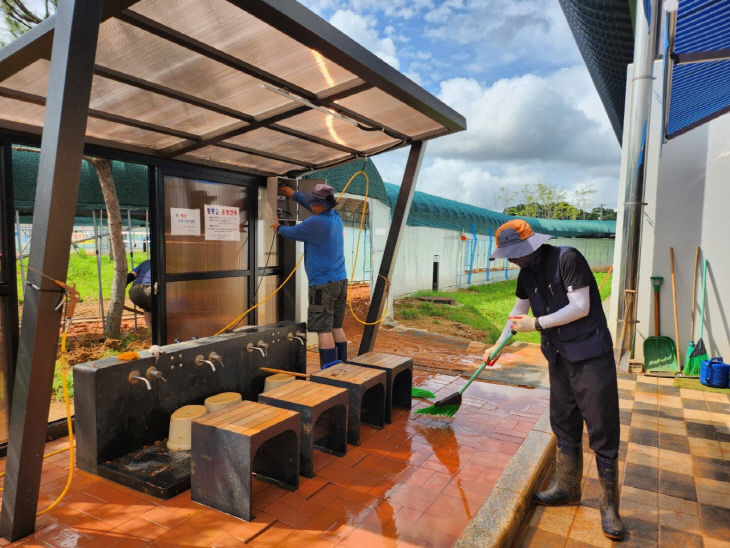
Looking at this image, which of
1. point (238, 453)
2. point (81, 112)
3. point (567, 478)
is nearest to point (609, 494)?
point (567, 478)

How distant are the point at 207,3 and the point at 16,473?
2733 millimetres

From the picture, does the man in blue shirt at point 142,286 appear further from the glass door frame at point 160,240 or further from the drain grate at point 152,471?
the drain grate at point 152,471

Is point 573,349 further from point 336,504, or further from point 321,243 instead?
point 321,243

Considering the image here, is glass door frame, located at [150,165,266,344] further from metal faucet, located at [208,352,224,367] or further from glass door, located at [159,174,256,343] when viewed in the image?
metal faucet, located at [208,352,224,367]

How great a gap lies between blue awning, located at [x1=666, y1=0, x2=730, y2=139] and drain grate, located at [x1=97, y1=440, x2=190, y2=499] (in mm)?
4874

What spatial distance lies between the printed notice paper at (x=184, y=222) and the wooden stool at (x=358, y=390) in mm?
2186

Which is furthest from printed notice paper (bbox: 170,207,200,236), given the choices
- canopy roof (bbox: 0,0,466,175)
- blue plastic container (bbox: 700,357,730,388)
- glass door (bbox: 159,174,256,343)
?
blue plastic container (bbox: 700,357,730,388)

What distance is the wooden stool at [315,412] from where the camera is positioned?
3305 millimetres

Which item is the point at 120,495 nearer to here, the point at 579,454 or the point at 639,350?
the point at 579,454

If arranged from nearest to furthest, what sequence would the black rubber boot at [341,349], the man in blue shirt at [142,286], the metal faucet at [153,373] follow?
the metal faucet at [153,373], the black rubber boot at [341,349], the man in blue shirt at [142,286]

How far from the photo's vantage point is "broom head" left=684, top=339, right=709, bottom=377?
20.1ft

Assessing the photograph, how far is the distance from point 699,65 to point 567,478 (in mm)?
4031

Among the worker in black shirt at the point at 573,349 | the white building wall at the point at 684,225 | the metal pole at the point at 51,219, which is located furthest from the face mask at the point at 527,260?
the white building wall at the point at 684,225

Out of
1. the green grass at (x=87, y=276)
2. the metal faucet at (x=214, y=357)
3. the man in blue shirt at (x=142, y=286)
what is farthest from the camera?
the green grass at (x=87, y=276)
